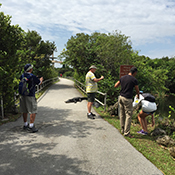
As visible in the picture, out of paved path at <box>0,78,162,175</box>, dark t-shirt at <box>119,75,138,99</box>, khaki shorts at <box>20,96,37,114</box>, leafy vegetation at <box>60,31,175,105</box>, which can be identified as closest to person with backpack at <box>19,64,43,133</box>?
khaki shorts at <box>20,96,37,114</box>

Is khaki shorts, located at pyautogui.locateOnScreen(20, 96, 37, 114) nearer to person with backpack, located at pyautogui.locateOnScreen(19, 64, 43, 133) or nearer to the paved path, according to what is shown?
person with backpack, located at pyautogui.locateOnScreen(19, 64, 43, 133)

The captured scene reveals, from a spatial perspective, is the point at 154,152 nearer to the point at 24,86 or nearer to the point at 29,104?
the point at 29,104

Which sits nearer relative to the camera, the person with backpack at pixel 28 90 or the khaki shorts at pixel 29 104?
the person with backpack at pixel 28 90

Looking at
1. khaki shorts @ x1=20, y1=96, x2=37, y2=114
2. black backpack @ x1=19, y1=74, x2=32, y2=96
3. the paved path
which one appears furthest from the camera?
khaki shorts @ x1=20, y1=96, x2=37, y2=114

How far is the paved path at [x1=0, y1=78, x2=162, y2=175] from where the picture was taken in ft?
9.41

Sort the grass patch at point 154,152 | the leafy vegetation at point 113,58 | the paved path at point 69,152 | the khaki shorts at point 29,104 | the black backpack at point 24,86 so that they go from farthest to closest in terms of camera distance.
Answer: the leafy vegetation at point 113,58
the khaki shorts at point 29,104
the black backpack at point 24,86
the grass patch at point 154,152
the paved path at point 69,152

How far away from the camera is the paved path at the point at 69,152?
287 centimetres

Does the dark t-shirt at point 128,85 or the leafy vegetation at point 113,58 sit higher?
the leafy vegetation at point 113,58

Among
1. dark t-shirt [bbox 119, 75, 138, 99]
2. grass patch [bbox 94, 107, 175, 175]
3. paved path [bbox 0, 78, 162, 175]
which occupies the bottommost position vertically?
grass patch [bbox 94, 107, 175, 175]

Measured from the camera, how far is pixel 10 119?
580 cm

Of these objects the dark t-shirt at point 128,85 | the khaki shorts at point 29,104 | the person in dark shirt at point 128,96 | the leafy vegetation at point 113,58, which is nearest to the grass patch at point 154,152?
the person in dark shirt at point 128,96

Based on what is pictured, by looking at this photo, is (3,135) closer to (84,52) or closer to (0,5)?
(0,5)

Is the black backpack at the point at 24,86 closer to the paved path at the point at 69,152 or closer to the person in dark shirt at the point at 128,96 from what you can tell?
the paved path at the point at 69,152

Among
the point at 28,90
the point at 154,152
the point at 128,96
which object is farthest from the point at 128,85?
the point at 28,90
